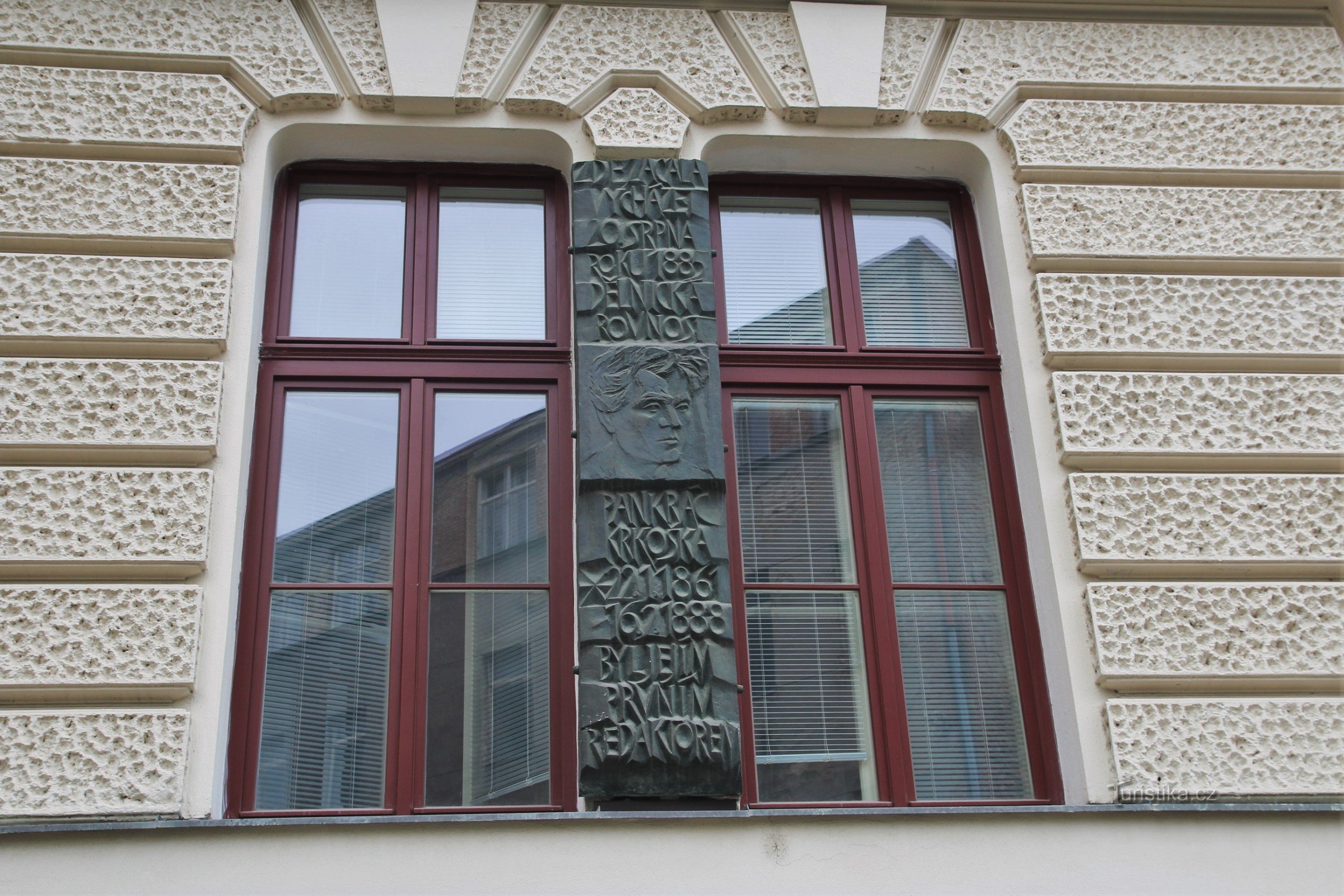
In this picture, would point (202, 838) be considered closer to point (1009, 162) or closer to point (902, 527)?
point (902, 527)

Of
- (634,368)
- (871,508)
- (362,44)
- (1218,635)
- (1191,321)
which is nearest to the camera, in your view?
(1218,635)

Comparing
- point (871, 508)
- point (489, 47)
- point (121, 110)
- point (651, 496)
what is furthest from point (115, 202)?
point (871, 508)

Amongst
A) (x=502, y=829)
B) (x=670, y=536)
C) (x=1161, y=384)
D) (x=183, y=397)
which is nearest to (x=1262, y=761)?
(x=1161, y=384)

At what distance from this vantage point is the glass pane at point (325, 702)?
4711mm

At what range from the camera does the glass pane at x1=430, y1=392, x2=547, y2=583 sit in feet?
16.8

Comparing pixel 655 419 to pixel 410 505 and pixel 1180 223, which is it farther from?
pixel 1180 223

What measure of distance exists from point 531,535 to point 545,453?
0.34m

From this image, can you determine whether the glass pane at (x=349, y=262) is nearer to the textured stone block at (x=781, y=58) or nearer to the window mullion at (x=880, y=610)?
the textured stone block at (x=781, y=58)

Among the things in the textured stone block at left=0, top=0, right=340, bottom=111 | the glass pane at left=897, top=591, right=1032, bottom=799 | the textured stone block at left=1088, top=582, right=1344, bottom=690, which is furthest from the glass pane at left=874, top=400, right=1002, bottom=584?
the textured stone block at left=0, top=0, right=340, bottom=111

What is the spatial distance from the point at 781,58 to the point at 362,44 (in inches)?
69.7

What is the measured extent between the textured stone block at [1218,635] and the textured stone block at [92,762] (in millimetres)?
3142

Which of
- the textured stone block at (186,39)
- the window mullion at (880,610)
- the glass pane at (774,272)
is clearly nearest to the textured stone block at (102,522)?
the textured stone block at (186,39)

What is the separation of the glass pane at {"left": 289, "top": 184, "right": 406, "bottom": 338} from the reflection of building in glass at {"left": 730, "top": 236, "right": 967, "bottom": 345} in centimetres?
144

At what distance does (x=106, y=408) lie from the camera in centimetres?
487
